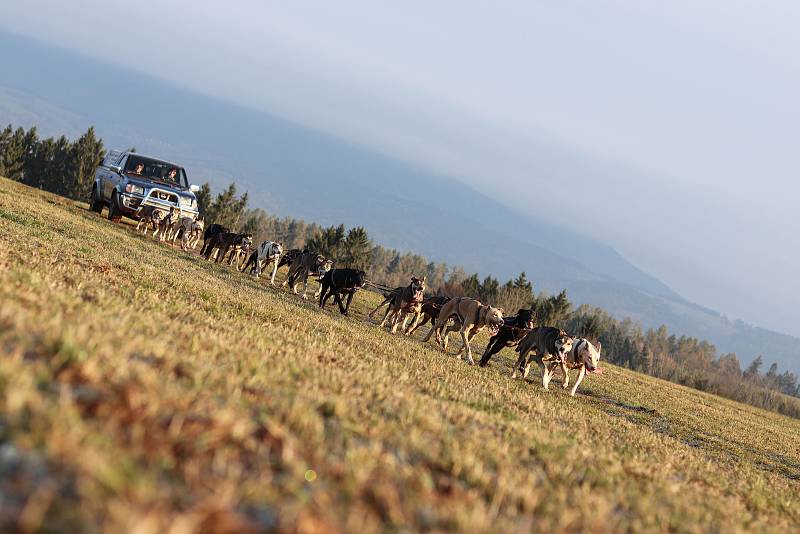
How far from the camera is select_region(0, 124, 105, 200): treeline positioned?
10106 cm

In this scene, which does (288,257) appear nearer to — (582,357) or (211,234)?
(211,234)

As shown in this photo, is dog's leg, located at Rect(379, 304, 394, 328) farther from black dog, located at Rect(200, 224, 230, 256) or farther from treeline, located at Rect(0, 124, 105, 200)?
treeline, located at Rect(0, 124, 105, 200)

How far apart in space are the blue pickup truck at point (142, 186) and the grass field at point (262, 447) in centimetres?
2060

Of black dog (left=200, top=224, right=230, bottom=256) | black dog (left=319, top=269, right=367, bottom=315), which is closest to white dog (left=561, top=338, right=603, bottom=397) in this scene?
black dog (left=319, top=269, right=367, bottom=315)

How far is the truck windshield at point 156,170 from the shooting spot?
92.8ft

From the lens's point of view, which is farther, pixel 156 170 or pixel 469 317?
pixel 156 170

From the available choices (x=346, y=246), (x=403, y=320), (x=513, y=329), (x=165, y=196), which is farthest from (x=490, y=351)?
(x=346, y=246)

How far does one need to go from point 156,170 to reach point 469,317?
1921cm

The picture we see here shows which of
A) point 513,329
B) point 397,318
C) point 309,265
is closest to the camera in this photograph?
point 513,329

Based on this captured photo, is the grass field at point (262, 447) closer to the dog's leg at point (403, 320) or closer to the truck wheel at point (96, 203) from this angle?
the dog's leg at point (403, 320)

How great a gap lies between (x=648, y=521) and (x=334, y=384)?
303 centimetres

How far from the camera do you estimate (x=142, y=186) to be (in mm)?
27922

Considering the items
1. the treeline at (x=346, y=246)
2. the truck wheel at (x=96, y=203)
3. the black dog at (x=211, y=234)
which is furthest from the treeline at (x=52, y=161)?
the black dog at (x=211, y=234)

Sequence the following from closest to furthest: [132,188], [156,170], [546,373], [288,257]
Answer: [546,373] → [288,257] → [132,188] → [156,170]
